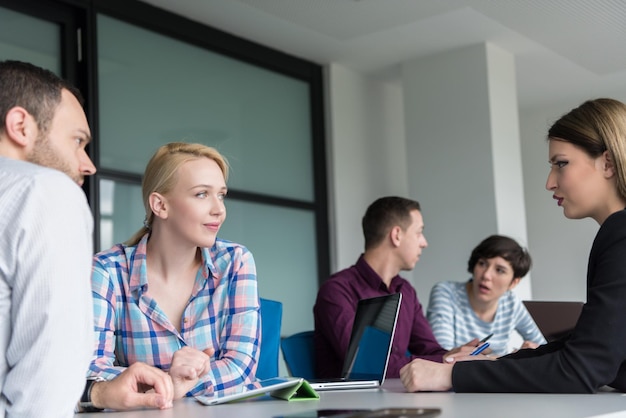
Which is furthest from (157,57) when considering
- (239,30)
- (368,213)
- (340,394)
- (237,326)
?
(340,394)

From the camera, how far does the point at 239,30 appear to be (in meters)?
5.41

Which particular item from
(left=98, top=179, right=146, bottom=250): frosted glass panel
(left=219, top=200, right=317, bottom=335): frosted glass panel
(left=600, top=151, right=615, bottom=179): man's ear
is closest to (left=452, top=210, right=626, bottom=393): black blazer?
(left=600, top=151, right=615, bottom=179): man's ear

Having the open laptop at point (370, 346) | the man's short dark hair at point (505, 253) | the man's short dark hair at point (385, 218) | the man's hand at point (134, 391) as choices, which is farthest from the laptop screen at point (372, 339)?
the man's short dark hair at point (505, 253)

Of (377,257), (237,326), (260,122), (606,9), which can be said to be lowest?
(237,326)

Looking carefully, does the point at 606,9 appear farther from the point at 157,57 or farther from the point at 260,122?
the point at 157,57

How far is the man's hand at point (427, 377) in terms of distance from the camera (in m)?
1.79

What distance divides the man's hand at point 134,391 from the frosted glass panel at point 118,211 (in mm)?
2885

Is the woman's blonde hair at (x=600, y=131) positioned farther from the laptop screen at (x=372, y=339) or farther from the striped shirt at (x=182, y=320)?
the striped shirt at (x=182, y=320)

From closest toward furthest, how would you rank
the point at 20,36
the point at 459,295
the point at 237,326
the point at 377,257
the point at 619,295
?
the point at 619,295, the point at 237,326, the point at 377,257, the point at 459,295, the point at 20,36

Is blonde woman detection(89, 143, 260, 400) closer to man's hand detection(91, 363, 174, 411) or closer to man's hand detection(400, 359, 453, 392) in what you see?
man's hand detection(91, 363, 174, 411)

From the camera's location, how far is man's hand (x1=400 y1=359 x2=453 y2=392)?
1.79m

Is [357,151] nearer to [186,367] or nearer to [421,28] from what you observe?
[421,28]

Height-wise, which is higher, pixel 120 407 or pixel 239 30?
pixel 239 30

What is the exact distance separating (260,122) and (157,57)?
3.08 ft
